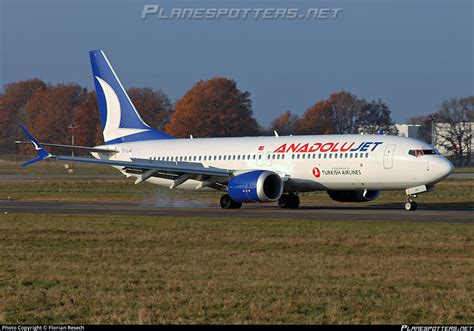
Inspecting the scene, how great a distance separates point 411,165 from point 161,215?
32.5 feet

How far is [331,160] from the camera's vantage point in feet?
130

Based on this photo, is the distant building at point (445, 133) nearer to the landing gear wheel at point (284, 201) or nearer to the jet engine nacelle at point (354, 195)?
the jet engine nacelle at point (354, 195)

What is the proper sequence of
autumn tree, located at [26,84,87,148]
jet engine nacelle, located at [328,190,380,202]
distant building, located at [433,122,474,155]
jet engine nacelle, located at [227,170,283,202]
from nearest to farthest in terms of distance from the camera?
jet engine nacelle, located at [227,170,283,202], jet engine nacelle, located at [328,190,380,202], distant building, located at [433,122,474,155], autumn tree, located at [26,84,87,148]

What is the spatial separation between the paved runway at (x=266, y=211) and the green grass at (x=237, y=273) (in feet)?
12.0

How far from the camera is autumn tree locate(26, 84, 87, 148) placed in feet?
464

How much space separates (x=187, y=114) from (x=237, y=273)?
329ft

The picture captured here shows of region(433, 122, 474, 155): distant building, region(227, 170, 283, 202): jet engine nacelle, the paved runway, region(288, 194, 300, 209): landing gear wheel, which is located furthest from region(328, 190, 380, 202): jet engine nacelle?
region(433, 122, 474, 155): distant building

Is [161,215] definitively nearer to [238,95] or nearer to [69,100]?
[238,95]

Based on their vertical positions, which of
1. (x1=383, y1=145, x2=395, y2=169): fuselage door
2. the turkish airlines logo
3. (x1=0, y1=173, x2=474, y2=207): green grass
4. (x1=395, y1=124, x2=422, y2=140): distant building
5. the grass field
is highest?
(x1=395, y1=124, x2=422, y2=140): distant building

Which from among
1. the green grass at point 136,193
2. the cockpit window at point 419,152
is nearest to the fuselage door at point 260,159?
the green grass at point 136,193

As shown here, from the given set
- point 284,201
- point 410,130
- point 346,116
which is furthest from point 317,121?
point 284,201

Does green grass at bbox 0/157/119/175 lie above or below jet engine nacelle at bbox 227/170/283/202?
above

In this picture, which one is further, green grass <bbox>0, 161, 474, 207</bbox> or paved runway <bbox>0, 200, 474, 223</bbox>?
green grass <bbox>0, 161, 474, 207</bbox>

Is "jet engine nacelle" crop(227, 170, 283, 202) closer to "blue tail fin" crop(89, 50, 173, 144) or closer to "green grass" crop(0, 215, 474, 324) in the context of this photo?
"green grass" crop(0, 215, 474, 324)
